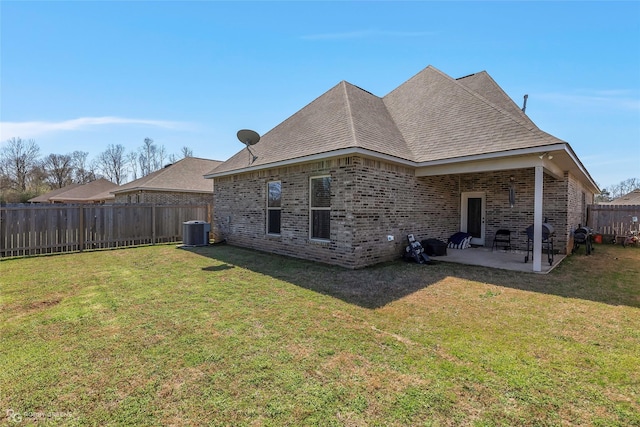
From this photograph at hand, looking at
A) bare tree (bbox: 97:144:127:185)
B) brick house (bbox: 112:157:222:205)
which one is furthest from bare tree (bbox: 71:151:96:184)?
brick house (bbox: 112:157:222:205)

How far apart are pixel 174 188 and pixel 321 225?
44.8 feet

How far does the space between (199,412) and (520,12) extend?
10.6 metres

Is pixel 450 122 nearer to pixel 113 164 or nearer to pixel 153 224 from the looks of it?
pixel 153 224

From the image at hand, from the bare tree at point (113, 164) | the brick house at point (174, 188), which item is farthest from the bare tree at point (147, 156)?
the brick house at point (174, 188)

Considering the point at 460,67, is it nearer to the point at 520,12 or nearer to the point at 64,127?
the point at 520,12

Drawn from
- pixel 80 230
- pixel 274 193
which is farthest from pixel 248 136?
pixel 80 230

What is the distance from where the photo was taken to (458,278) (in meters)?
6.48

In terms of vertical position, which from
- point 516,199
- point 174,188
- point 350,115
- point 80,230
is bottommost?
point 80,230

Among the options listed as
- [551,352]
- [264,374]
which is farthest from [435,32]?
[264,374]

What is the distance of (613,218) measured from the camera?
14203 mm

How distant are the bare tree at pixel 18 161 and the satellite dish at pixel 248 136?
52660 mm

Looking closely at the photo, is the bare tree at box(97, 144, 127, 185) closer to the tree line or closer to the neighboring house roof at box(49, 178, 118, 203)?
the tree line

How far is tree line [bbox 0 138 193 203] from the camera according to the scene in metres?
44.9

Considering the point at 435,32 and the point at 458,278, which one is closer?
the point at 458,278
